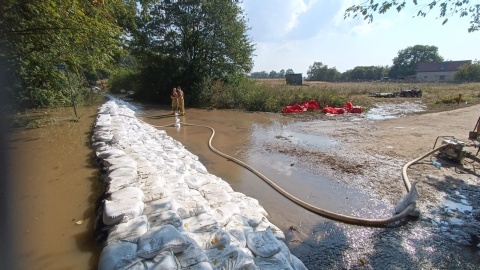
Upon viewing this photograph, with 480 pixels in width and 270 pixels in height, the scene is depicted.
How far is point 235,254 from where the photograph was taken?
6.65 ft

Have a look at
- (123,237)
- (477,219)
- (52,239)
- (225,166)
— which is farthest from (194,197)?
(477,219)

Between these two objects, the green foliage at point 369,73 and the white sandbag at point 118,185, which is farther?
the green foliage at point 369,73

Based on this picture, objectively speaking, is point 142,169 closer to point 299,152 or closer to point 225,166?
point 225,166

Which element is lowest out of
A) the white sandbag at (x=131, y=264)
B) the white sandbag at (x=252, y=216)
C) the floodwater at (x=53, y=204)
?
the floodwater at (x=53, y=204)

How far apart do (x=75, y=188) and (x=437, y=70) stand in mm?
69748

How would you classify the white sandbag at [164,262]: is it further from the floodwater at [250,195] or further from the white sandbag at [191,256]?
the floodwater at [250,195]

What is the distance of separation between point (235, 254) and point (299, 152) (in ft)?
15.2

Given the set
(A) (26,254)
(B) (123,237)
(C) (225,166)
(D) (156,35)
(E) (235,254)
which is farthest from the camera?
(D) (156,35)

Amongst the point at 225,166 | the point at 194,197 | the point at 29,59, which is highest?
the point at 29,59

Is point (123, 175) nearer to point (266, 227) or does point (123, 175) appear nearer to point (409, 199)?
point (266, 227)

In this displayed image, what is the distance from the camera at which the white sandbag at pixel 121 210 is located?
2.43 metres

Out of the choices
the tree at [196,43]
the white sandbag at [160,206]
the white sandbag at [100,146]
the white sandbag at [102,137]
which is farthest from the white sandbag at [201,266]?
the tree at [196,43]

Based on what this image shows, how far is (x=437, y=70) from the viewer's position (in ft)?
182

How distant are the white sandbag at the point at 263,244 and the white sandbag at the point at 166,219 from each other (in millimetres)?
667
